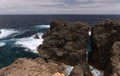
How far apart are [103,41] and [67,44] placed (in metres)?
7.02

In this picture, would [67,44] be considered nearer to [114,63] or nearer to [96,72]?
[96,72]

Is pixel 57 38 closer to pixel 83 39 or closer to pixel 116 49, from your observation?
pixel 83 39

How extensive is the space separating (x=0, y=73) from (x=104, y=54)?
21521mm

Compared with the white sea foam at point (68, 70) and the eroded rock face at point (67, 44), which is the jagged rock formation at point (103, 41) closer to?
the eroded rock face at point (67, 44)

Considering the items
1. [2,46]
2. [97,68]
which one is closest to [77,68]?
[97,68]

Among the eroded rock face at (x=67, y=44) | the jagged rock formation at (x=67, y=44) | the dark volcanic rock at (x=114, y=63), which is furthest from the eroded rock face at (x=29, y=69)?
the eroded rock face at (x=67, y=44)

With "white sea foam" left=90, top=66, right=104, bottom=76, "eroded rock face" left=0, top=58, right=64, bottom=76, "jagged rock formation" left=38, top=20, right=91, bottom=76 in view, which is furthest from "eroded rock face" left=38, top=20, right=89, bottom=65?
"eroded rock face" left=0, top=58, right=64, bottom=76

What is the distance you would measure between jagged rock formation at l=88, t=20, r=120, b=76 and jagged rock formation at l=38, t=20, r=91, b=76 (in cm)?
202

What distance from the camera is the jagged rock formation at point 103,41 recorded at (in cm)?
4556

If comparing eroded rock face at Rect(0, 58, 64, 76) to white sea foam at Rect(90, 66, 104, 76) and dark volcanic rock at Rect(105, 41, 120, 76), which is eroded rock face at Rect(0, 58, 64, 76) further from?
white sea foam at Rect(90, 66, 104, 76)

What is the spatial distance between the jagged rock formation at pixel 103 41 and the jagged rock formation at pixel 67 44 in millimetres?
2018

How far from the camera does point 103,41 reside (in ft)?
155

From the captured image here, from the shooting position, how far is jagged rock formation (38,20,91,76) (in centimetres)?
4830

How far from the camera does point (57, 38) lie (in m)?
53.7
